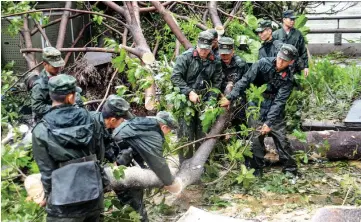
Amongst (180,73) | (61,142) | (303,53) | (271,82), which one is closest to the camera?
(61,142)

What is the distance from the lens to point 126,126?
182 inches

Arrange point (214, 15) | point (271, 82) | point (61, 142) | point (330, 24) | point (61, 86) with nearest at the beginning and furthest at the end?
point (61, 142)
point (61, 86)
point (271, 82)
point (214, 15)
point (330, 24)

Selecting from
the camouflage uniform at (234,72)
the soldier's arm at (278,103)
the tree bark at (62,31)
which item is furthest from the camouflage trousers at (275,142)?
the tree bark at (62,31)

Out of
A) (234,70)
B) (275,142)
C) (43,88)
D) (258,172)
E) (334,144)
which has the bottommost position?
(258,172)

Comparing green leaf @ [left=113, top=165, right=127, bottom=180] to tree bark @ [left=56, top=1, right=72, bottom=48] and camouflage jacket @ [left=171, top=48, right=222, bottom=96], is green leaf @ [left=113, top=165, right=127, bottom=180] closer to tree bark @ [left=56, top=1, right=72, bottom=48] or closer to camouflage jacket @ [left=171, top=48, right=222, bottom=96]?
camouflage jacket @ [left=171, top=48, right=222, bottom=96]

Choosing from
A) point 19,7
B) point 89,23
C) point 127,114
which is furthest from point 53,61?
point 89,23

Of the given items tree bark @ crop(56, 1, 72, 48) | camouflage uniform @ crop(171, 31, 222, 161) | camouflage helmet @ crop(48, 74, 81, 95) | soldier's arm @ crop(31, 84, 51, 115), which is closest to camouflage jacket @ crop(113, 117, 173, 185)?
camouflage helmet @ crop(48, 74, 81, 95)

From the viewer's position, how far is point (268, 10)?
A: 1100cm

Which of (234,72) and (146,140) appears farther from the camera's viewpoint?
(234,72)

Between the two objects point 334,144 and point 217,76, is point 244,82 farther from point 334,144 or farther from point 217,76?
point 334,144

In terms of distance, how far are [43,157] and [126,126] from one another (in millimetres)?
981

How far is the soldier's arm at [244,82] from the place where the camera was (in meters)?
6.05

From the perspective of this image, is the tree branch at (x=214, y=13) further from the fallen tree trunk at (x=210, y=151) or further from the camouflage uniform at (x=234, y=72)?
the fallen tree trunk at (x=210, y=151)

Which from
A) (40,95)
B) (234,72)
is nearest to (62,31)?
(234,72)
